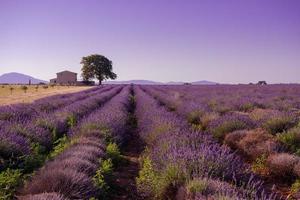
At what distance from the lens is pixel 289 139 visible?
8.11 m

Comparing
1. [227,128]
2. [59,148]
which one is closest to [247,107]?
[227,128]

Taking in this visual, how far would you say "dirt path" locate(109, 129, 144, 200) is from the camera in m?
5.82

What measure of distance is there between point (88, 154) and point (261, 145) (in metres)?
3.30

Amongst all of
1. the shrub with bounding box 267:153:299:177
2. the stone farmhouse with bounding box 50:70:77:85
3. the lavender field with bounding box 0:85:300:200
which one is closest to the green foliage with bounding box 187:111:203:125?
the lavender field with bounding box 0:85:300:200

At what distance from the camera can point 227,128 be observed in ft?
31.7

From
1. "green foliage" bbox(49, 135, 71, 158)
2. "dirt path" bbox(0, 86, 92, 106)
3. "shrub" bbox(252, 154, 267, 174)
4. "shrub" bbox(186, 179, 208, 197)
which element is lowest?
"dirt path" bbox(0, 86, 92, 106)

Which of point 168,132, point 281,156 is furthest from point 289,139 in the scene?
point 168,132

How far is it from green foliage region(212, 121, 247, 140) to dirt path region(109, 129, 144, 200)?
1777mm

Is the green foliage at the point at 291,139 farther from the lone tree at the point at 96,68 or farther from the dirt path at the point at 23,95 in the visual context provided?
the lone tree at the point at 96,68

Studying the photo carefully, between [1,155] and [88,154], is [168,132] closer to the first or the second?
[88,154]

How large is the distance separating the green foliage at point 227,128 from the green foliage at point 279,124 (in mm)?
552

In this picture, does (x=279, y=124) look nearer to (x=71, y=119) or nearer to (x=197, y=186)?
(x=71, y=119)

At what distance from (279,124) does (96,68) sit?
74.1 m

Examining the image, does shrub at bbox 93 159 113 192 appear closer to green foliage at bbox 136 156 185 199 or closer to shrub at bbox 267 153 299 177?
green foliage at bbox 136 156 185 199
